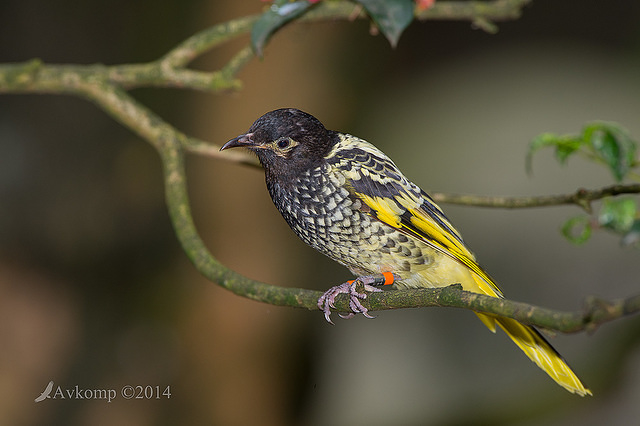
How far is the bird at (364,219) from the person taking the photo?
201cm

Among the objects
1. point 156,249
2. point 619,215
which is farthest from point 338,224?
point 156,249

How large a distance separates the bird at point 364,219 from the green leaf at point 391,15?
0.32m

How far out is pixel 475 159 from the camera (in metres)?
6.29

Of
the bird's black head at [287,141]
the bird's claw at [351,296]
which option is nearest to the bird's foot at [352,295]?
the bird's claw at [351,296]

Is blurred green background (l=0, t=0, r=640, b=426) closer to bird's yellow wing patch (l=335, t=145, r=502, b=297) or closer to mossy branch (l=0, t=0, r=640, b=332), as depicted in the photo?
mossy branch (l=0, t=0, r=640, b=332)

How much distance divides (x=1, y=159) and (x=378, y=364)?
3.22 m

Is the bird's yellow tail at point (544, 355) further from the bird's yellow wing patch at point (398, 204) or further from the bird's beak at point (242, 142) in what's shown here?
the bird's beak at point (242, 142)

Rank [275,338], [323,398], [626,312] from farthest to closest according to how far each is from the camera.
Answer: [323,398] → [275,338] → [626,312]

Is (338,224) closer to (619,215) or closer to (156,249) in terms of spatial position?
(619,215)

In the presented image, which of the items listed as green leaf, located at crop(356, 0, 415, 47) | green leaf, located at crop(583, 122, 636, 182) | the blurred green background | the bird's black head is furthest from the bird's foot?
the blurred green background

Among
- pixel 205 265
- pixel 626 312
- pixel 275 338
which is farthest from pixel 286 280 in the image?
pixel 626 312

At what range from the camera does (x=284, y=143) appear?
190 centimetres

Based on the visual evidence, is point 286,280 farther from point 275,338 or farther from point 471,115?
point 471,115

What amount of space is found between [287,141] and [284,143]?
0.03 ft
